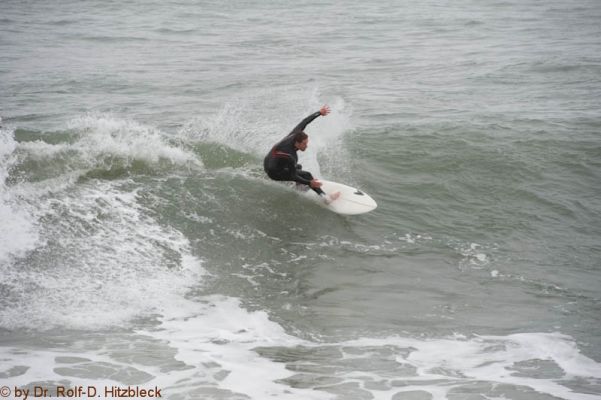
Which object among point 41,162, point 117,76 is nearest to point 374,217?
point 41,162

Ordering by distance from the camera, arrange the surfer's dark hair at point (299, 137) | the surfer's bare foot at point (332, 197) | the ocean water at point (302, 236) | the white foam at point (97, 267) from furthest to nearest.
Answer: the surfer's bare foot at point (332, 197) < the surfer's dark hair at point (299, 137) < the white foam at point (97, 267) < the ocean water at point (302, 236)

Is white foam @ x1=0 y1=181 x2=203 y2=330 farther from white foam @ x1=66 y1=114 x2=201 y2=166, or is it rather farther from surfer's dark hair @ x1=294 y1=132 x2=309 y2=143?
surfer's dark hair @ x1=294 y1=132 x2=309 y2=143

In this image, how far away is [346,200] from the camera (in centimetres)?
1130

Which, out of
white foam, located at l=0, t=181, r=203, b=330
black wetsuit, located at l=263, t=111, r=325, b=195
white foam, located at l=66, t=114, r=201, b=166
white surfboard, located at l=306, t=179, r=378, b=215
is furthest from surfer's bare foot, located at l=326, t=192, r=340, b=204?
white foam, located at l=66, t=114, r=201, b=166

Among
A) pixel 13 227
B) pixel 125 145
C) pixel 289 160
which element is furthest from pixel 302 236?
pixel 13 227

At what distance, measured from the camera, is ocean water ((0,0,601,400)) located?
22.5ft

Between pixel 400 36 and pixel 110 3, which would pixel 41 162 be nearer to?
pixel 400 36

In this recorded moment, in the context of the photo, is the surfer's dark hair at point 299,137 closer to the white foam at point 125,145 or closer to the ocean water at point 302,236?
the ocean water at point 302,236

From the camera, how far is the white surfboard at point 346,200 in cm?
1114

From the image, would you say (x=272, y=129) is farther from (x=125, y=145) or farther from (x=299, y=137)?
(x=299, y=137)

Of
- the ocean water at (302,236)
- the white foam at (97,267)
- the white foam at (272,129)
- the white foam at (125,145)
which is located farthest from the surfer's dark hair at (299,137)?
the white foam at (125,145)

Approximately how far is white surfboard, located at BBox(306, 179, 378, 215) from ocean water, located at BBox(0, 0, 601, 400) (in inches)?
8.0

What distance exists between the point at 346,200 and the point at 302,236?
4.06ft

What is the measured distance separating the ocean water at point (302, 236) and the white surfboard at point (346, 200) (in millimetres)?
202
